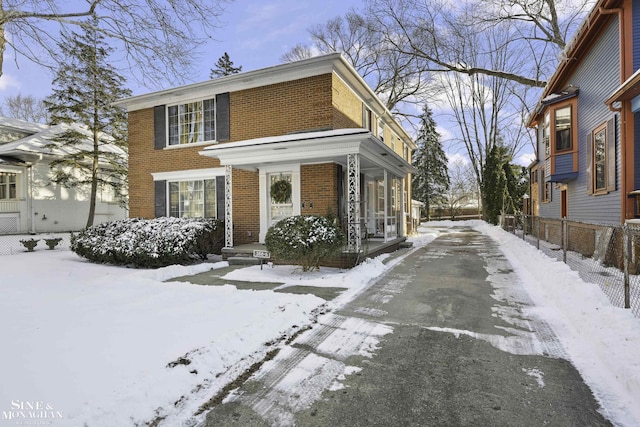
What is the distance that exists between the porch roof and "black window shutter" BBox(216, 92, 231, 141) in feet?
7.15

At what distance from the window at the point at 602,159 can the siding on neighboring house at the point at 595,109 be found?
0.56ft

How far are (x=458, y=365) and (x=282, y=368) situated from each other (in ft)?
5.73

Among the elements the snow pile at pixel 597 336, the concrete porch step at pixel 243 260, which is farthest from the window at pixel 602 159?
the concrete porch step at pixel 243 260

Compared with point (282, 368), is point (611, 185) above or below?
above

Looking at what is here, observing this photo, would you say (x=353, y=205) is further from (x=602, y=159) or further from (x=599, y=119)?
(x=599, y=119)

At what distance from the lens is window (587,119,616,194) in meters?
8.46

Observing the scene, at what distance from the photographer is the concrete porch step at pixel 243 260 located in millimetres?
9086

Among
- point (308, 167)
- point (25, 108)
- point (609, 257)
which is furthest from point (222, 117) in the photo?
point (25, 108)

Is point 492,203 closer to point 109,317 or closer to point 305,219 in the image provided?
point 305,219

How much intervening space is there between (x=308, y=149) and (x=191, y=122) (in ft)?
20.2

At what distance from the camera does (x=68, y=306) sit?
5.08 m

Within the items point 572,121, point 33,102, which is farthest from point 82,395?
point 33,102

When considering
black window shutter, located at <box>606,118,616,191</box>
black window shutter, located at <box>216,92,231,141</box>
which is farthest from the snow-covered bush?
black window shutter, located at <box>606,118,616,191</box>

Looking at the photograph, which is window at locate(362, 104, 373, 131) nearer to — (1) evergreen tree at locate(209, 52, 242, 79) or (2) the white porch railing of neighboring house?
(2) the white porch railing of neighboring house
